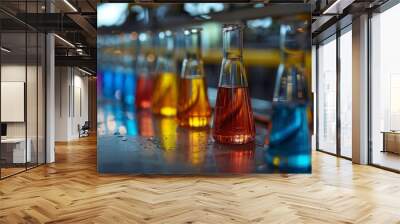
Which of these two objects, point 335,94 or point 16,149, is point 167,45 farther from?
point 335,94

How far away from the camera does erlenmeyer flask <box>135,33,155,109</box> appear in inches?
227

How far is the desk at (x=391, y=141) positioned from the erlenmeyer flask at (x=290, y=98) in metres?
1.95

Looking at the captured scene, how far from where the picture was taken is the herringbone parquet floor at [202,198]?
12.4ft

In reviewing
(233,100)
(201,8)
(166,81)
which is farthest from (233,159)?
(201,8)

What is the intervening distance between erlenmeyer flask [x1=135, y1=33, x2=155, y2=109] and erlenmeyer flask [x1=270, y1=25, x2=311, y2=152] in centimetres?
191

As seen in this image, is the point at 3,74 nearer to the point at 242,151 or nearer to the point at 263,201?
the point at 242,151

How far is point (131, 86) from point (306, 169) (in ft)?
9.71

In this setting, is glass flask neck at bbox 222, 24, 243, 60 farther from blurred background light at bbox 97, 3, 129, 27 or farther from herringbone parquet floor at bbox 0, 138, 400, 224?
herringbone parquet floor at bbox 0, 138, 400, 224

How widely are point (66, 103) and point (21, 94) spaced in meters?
8.18

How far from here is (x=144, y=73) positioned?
A: 581 cm

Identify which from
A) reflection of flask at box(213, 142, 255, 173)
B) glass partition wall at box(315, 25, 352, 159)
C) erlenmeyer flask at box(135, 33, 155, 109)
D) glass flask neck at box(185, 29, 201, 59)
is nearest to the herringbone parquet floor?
reflection of flask at box(213, 142, 255, 173)

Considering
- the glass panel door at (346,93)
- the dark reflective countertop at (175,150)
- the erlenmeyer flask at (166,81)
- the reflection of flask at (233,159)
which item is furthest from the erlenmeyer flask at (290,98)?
the glass panel door at (346,93)

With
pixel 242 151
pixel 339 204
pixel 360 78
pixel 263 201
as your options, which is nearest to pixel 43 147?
pixel 242 151

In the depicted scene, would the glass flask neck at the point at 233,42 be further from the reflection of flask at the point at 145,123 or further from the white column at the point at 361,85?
the white column at the point at 361,85
